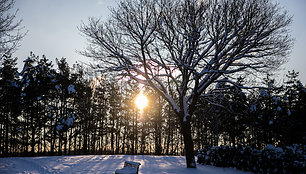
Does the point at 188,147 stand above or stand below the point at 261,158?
above

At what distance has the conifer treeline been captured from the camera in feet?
67.2

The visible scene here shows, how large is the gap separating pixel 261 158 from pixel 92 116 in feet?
70.3

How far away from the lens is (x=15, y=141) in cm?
2445

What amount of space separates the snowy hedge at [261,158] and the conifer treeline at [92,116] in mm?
6446

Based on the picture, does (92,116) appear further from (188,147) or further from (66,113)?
(188,147)

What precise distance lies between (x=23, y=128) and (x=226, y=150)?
84.9 ft

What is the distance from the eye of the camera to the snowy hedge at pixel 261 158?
7.78 m

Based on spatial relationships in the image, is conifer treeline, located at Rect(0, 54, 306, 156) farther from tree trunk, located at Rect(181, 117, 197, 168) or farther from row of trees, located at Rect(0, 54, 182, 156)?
tree trunk, located at Rect(181, 117, 197, 168)

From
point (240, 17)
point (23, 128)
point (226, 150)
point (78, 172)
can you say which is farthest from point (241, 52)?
point (23, 128)

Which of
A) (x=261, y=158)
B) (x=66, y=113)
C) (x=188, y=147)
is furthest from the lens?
(x=66, y=113)

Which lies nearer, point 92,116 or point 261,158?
point 261,158

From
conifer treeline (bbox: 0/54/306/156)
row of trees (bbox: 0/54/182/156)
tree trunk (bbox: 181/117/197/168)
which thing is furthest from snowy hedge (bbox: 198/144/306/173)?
row of trees (bbox: 0/54/182/156)

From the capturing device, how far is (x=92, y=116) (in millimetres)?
25719

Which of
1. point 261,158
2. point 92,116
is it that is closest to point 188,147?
point 261,158
